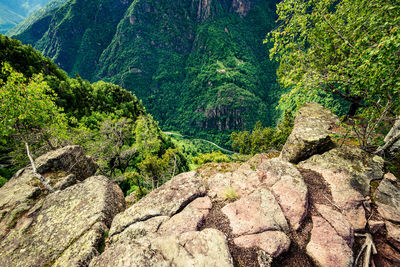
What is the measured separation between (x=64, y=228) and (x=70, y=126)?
75.6 ft

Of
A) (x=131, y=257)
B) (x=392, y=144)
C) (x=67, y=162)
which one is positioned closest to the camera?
(x=131, y=257)

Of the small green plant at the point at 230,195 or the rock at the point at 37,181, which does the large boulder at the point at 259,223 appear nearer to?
the small green plant at the point at 230,195

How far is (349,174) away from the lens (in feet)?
23.4

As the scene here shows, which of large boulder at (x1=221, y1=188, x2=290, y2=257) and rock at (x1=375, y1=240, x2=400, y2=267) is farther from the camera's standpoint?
rock at (x1=375, y1=240, x2=400, y2=267)

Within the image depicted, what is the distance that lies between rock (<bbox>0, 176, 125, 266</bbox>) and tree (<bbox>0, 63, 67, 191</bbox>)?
1.96 metres

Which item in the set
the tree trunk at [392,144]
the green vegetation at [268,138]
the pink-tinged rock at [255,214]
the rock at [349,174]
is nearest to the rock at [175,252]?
the pink-tinged rock at [255,214]

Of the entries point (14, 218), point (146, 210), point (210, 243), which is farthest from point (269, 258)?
point (14, 218)

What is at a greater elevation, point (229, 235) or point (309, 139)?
point (309, 139)

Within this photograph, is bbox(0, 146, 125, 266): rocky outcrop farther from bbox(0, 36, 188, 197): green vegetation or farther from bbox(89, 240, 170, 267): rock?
bbox(0, 36, 188, 197): green vegetation

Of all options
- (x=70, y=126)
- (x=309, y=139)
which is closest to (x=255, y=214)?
(x=309, y=139)

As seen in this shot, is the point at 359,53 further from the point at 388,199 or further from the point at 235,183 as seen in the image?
the point at 235,183

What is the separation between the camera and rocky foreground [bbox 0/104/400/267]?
4.82 meters

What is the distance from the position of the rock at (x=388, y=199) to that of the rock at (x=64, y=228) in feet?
35.6

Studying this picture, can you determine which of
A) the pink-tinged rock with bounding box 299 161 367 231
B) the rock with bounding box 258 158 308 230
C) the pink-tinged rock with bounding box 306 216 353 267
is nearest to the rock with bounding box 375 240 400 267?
the pink-tinged rock with bounding box 299 161 367 231
